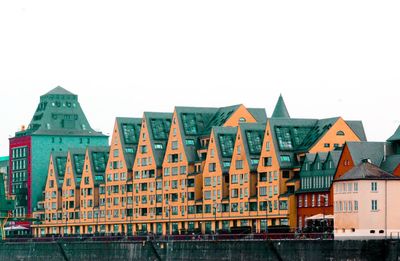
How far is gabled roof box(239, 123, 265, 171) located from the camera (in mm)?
183875

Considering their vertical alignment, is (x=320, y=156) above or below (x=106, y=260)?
Answer: above

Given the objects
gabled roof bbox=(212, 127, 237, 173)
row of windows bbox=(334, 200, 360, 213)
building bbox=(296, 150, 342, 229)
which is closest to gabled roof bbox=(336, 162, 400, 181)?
row of windows bbox=(334, 200, 360, 213)

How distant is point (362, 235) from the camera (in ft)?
461

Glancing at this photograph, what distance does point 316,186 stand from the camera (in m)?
170

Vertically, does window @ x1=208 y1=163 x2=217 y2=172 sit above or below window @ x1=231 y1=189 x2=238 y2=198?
above

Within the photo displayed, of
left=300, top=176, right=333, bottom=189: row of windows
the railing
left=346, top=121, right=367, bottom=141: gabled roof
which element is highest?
left=346, top=121, right=367, bottom=141: gabled roof

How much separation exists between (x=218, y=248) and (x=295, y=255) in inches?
711

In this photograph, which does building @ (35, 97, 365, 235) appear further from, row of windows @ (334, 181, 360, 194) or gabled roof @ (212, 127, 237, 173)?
row of windows @ (334, 181, 360, 194)

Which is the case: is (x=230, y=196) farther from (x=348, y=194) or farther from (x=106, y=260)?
(x=348, y=194)

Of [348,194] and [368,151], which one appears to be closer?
[348,194]

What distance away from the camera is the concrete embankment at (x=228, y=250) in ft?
433

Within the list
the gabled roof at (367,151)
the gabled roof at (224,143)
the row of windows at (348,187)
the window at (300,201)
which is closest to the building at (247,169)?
the gabled roof at (224,143)

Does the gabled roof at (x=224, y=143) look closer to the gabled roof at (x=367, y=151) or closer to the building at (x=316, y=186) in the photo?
the building at (x=316, y=186)

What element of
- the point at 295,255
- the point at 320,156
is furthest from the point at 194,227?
the point at 295,255
